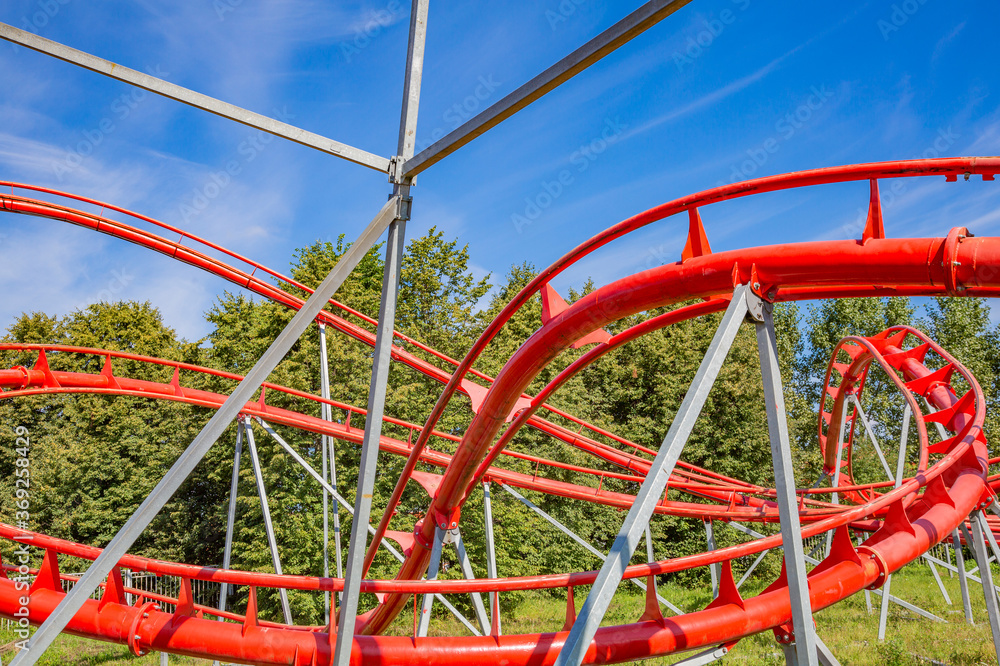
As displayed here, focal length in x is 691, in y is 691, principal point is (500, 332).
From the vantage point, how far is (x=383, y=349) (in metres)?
3.69

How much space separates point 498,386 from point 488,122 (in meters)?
2.90

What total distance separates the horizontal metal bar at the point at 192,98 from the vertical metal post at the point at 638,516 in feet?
6.75

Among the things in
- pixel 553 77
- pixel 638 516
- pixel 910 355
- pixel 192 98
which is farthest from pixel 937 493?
pixel 192 98

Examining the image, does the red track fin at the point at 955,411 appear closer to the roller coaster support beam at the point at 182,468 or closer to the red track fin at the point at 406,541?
the red track fin at the point at 406,541

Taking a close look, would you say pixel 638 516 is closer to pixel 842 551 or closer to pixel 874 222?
pixel 874 222

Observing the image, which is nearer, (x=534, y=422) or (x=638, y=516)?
(x=638, y=516)

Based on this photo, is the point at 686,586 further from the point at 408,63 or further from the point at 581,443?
the point at 408,63

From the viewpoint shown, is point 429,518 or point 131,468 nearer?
point 429,518

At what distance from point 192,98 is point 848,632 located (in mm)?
13863

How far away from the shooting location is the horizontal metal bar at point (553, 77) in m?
2.58

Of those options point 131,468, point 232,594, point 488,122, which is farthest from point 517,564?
point 488,122

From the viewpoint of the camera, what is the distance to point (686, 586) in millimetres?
21531

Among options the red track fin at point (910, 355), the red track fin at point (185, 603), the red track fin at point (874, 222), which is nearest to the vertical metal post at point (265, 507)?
the red track fin at point (185, 603)

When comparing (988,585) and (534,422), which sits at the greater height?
(534,422)
